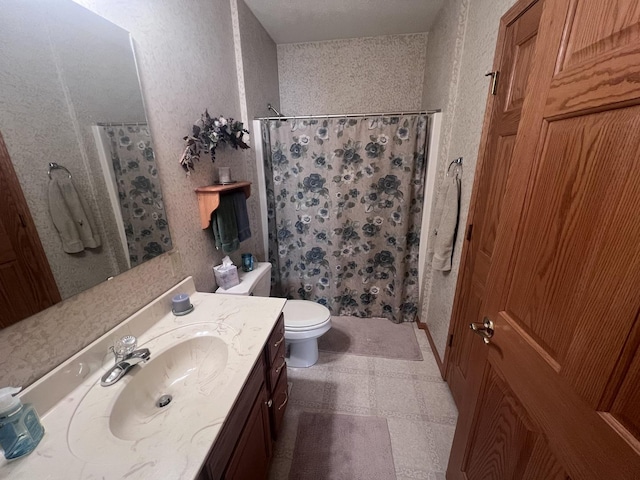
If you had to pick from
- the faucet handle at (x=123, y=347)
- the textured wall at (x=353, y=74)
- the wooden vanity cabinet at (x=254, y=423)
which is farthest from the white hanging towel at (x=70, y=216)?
the textured wall at (x=353, y=74)

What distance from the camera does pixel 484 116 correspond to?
1.20m

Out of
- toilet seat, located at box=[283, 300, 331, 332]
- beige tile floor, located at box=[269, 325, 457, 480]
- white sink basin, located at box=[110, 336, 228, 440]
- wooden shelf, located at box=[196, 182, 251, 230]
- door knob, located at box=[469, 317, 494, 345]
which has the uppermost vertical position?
wooden shelf, located at box=[196, 182, 251, 230]

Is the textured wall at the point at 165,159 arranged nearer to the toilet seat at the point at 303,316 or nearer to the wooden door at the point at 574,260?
the toilet seat at the point at 303,316

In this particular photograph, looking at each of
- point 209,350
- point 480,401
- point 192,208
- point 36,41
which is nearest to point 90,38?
point 36,41

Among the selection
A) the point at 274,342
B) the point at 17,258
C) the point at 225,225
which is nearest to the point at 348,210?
the point at 225,225

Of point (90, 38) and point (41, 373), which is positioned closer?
point (41, 373)

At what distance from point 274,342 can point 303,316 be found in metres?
0.62

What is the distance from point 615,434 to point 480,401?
46cm

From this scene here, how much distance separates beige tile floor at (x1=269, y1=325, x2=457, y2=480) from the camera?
125cm

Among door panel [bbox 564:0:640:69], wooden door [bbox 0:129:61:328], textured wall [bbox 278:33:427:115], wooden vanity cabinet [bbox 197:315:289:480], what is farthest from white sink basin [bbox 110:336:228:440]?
textured wall [bbox 278:33:427:115]

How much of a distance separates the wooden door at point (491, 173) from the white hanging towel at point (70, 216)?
1351 mm

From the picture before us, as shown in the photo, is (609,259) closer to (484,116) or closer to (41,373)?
(484,116)

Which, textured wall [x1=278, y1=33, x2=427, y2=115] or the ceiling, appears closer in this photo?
the ceiling

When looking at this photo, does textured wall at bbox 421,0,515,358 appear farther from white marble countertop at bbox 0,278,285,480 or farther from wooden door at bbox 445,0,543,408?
white marble countertop at bbox 0,278,285,480
